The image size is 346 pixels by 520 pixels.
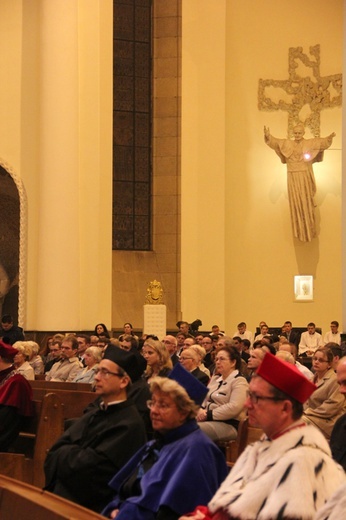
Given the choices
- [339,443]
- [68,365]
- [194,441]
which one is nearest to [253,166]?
[68,365]

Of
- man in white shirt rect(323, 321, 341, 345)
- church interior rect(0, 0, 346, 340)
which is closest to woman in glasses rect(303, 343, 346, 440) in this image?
man in white shirt rect(323, 321, 341, 345)

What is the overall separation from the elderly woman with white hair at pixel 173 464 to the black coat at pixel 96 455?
1.86 ft

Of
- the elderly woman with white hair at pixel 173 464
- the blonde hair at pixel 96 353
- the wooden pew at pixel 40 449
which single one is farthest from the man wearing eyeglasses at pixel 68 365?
the elderly woman with white hair at pixel 173 464

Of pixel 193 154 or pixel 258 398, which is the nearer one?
pixel 258 398

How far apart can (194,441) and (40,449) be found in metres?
3.43

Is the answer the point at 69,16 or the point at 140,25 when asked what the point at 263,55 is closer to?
the point at 140,25

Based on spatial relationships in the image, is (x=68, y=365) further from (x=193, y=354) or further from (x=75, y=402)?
(x=75, y=402)

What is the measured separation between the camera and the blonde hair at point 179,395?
523 cm

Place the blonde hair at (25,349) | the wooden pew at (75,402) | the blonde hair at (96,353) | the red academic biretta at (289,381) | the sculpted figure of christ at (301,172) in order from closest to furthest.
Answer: the red academic biretta at (289,381) < the wooden pew at (75,402) < the blonde hair at (96,353) < the blonde hair at (25,349) < the sculpted figure of christ at (301,172)

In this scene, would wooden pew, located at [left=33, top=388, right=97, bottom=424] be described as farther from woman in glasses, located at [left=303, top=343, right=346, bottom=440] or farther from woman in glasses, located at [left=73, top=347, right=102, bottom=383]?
woman in glasses, located at [left=73, top=347, right=102, bottom=383]

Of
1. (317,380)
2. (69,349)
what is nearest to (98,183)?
(69,349)

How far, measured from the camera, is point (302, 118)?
26.3m

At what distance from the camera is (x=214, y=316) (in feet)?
82.1

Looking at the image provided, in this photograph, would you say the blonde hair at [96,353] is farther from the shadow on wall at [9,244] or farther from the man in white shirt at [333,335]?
the shadow on wall at [9,244]
